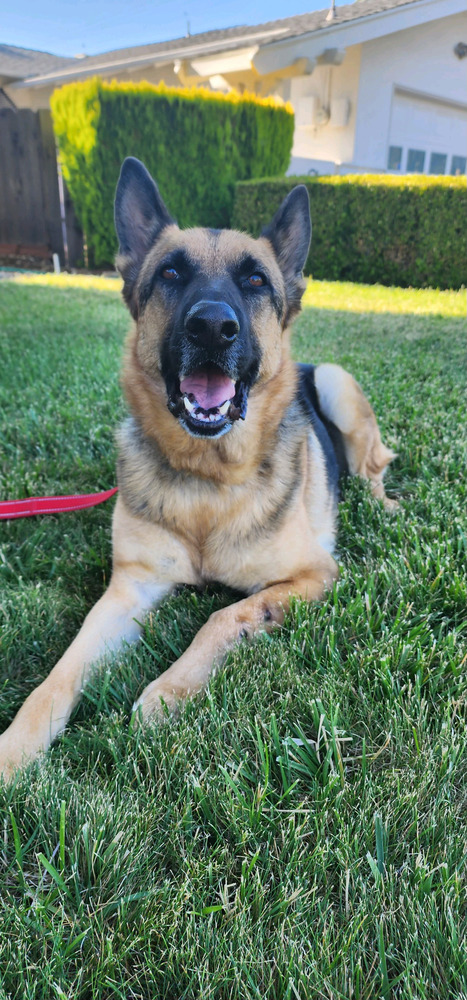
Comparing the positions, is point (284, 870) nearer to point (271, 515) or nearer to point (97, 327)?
point (271, 515)

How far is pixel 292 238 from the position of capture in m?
2.78

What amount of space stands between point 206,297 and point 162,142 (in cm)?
1131

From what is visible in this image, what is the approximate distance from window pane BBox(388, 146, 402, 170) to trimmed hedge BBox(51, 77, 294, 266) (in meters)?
4.72

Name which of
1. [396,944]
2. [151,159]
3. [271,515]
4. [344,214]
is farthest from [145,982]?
[151,159]

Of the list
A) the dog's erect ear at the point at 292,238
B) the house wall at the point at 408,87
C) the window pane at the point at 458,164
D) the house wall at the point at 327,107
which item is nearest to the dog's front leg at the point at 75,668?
the dog's erect ear at the point at 292,238

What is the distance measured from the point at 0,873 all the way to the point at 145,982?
1.32ft

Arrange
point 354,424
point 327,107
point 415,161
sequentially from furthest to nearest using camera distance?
point 415,161 < point 327,107 < point 354,424

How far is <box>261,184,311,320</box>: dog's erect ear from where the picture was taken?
2746 mm

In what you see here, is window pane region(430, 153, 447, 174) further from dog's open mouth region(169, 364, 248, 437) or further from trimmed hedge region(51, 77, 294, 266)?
dog's open mouth region(169, 364, 248, 437)

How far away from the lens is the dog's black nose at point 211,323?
6.79 feet

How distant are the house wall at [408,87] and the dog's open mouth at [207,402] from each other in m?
15.3

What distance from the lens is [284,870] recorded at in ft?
4.33

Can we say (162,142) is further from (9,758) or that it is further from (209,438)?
(9,758)

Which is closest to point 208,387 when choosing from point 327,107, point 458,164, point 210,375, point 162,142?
point 210,375
